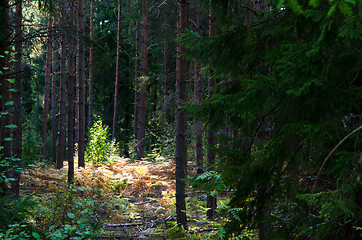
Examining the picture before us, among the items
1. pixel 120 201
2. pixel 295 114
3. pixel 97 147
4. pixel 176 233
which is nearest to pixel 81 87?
pixel 97 147

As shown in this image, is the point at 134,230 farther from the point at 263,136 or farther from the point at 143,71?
the point at 143,71

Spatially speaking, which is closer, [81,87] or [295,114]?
[295,114]

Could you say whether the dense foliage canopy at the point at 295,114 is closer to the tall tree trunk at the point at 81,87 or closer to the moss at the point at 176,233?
the moss at the point at 176,233

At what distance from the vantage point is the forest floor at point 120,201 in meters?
6.77

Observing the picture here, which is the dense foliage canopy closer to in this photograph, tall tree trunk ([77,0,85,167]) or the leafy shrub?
tall tree trunk ([77,0,85,167])

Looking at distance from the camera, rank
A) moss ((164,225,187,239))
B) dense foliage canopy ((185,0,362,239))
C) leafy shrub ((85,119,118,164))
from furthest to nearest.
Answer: leafy shrub ((85,119,118,164)) → moss ((164,225,187,239)) → dense foliage canopy ((185,0,362,239))

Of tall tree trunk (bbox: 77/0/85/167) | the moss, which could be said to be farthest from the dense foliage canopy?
tall tree trunk (bbox: 77/0/85/167)

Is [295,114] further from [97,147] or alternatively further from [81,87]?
[97,147]

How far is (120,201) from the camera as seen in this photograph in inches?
335

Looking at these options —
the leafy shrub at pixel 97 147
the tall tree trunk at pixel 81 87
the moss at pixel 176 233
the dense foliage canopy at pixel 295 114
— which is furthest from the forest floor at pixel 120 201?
the dense foliage canopy at pixel 295 114

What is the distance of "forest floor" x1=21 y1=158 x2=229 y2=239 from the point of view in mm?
6770

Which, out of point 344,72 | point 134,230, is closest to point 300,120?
point 344,72

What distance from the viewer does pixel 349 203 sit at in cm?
284

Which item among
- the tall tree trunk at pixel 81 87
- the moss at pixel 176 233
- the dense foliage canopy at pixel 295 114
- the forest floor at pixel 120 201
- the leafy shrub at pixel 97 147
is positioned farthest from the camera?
the leafy shrub at pixel 97 147
